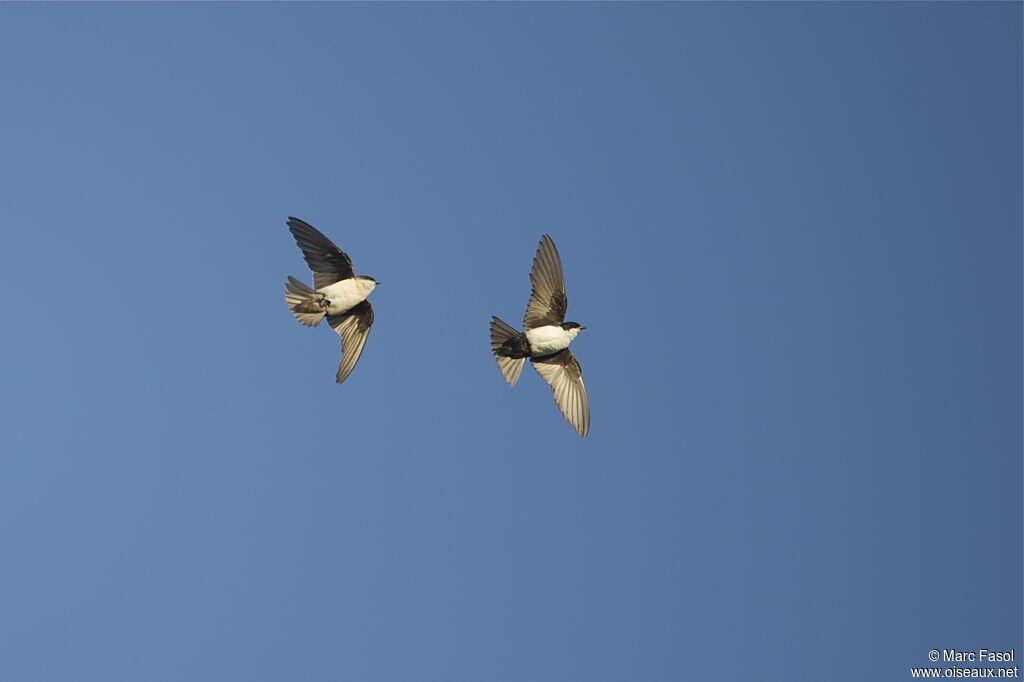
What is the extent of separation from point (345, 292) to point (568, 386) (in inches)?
102

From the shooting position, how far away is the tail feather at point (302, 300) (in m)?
11.6

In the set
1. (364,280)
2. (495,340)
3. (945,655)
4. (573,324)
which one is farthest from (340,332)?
(945,655)

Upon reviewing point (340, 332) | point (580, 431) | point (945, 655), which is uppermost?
point (340, 332)

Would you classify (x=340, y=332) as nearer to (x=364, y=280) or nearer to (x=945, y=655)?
(x=364, y=280)

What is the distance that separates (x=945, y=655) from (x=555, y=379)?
701cm

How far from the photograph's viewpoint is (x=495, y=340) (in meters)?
12.0

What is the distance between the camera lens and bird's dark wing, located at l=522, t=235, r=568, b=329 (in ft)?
40.0

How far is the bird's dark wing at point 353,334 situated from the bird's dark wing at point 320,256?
0.45 metres

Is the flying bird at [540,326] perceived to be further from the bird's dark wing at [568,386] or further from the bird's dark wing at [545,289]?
the bird's dark wing at [568,386]

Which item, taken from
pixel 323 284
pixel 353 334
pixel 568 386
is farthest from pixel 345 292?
pixel 568 386

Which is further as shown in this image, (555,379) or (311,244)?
(555,379)

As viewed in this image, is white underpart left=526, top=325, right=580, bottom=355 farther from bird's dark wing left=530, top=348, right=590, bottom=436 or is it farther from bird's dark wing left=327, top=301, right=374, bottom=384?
bird's dark wing left=327, top=301, right=374, bottom=384

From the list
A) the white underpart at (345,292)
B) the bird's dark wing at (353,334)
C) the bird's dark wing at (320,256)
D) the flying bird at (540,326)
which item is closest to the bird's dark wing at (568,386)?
the flying bird at (540,326)


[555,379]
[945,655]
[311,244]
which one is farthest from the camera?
[945,655]
